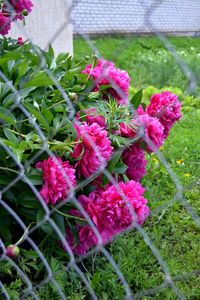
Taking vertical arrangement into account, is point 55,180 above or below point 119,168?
above

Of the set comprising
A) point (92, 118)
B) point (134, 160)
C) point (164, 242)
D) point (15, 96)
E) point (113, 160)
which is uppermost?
point (15, 96)

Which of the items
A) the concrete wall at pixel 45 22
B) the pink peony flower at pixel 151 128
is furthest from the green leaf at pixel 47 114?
the concrete wall at pixel 45 22

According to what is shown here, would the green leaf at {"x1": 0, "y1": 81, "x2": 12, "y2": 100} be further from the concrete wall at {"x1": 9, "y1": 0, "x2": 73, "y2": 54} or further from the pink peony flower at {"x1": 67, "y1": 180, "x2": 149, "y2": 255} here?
the concrete wall at {"x1": 9, "y1": 0, "x2": 73, "y2": 54}

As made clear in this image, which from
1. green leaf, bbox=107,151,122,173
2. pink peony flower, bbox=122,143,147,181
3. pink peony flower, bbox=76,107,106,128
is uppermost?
pink peony flower, bbox=76,107,106,128

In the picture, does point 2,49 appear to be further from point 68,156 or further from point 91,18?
point 91,18

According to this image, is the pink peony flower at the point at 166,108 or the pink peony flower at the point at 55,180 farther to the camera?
the pink peony flower at the point at 166,108

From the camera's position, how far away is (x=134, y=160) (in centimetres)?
209

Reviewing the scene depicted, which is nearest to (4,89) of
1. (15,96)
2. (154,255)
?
(15,96)

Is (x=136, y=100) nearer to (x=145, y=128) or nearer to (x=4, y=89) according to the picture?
(x=145, y=128)

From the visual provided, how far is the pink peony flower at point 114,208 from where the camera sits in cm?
161

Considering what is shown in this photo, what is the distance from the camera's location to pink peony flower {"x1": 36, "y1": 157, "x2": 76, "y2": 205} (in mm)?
1573

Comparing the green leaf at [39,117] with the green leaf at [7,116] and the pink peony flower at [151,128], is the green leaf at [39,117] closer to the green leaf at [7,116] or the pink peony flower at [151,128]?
the green leaf at [7,116]

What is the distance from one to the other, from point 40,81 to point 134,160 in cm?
54

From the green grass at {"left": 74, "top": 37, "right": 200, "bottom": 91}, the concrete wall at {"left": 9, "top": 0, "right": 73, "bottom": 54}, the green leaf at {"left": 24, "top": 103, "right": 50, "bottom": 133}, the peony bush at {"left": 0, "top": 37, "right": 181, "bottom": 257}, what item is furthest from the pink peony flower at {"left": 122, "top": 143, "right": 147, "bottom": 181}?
the concrete wall at {"left": 9, "top": 0, "right": 73, "bottom": 54}
